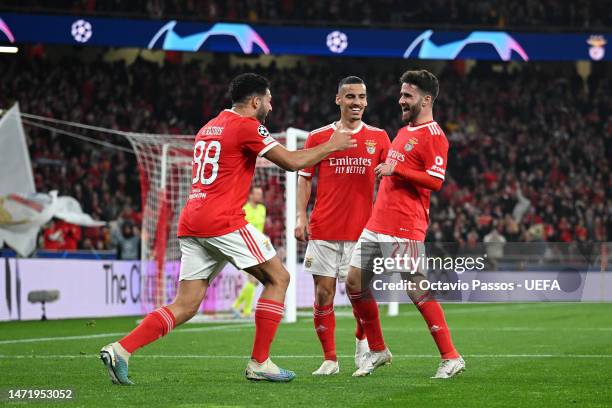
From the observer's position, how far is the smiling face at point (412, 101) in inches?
308

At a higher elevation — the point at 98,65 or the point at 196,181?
the point at 98,65

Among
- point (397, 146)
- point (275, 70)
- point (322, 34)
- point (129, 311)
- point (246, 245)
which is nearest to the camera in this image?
point (246, 245)

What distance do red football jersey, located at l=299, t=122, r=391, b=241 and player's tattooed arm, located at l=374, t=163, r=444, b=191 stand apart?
2.71 ft

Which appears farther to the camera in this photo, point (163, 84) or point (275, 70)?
point (275, 70)

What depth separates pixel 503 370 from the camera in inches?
320

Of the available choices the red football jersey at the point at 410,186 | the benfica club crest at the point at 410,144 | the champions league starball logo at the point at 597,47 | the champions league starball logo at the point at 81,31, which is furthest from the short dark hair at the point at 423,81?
the champions league starball logo at the point at 597,47

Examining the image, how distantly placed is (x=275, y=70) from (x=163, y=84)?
165 inches

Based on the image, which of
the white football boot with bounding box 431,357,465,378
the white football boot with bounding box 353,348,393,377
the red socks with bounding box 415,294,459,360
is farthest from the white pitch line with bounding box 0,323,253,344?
the white football boot with bounding box 431,357,465,378

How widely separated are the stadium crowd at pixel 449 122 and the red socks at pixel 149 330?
17.3m

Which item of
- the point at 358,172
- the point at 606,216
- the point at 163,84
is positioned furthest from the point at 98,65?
the point at 358,172

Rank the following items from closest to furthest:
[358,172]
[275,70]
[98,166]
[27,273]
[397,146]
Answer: [397,146], [358,172], [27,273], [98,166], [275,70]

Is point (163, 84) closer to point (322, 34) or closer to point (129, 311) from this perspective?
point (322, 34)

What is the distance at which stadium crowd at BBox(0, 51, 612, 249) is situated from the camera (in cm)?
2797

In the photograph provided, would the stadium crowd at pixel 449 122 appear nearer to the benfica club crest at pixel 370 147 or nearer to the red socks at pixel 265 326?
the benfica club crest at pixel 370 147
